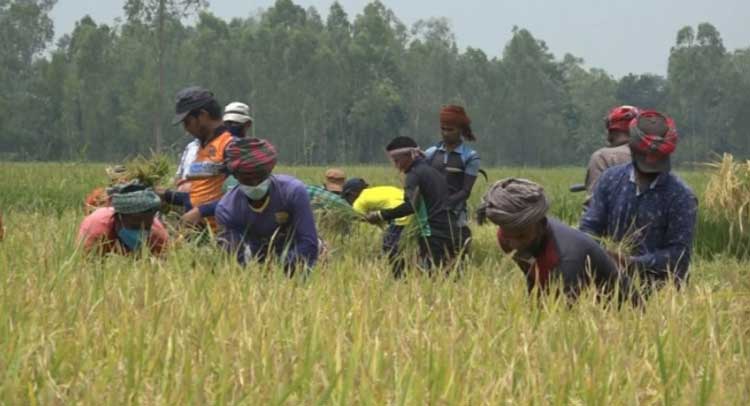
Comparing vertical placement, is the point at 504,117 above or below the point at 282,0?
below

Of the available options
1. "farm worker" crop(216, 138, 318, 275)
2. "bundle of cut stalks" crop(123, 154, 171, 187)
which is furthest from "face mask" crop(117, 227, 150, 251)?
"bundle of cut stalks" crop(123, 154, 171, 187)

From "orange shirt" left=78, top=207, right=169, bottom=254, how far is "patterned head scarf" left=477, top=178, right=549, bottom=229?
71.7 inches

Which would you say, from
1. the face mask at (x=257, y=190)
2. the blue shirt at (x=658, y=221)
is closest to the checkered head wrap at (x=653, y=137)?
the blue shirt at (x=658, y=221)

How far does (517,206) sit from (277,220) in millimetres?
1506

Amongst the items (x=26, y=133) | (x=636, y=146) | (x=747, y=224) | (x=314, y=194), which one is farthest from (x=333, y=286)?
(x=26, y=133)

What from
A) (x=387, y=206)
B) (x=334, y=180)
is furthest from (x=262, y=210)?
(x=334, y=180)

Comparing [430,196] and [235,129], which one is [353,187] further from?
[430,196]

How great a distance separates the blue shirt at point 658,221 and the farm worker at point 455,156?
2.32 m

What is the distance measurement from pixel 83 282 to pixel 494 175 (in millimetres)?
27572

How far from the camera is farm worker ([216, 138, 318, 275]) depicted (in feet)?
16.1

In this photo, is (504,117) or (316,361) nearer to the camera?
(316,361)

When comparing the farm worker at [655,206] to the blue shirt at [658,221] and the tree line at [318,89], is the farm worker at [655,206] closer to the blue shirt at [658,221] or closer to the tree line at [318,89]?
the blue shirt at [658,221]

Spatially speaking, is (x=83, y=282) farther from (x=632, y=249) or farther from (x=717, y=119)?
(x=717, y=119)

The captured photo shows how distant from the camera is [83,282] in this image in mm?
3887
